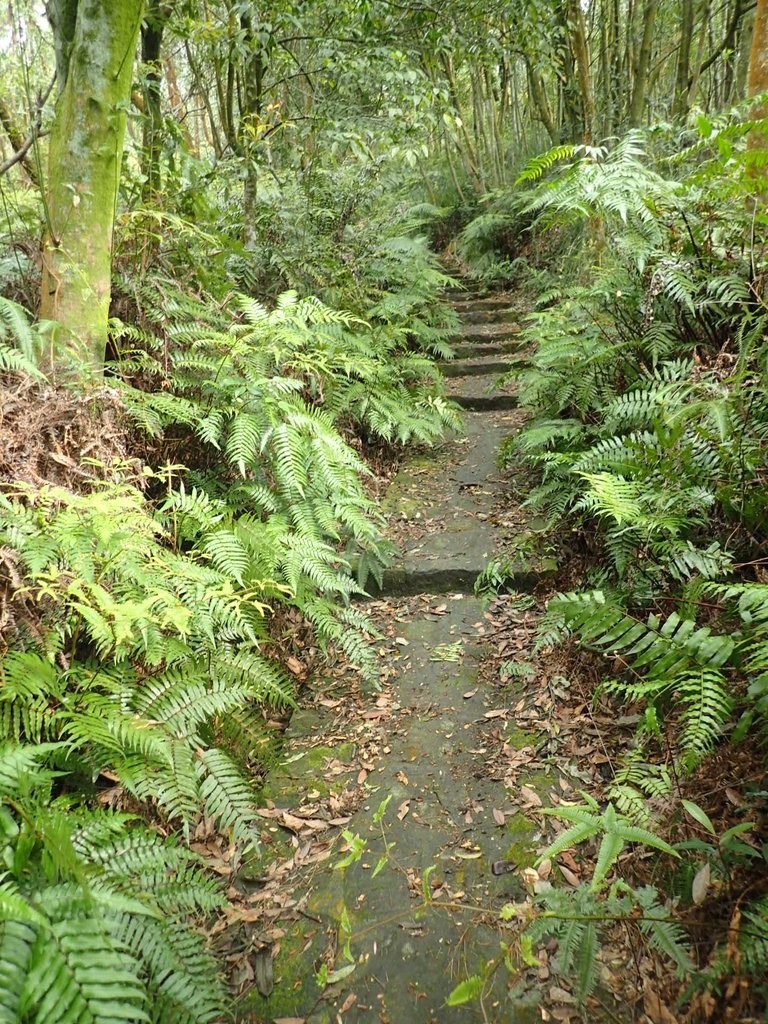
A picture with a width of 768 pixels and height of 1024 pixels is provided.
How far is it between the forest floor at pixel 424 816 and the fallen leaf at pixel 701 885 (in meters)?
0.35

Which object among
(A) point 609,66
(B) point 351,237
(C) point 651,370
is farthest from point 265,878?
(A) point 609,66

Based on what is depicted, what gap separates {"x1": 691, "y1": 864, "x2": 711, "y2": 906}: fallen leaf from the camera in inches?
70.9

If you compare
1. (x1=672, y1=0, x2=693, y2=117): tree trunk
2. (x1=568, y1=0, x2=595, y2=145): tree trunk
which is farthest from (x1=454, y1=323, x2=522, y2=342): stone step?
(x1=672, y1=0, x2=693, y2=117): tree trunk

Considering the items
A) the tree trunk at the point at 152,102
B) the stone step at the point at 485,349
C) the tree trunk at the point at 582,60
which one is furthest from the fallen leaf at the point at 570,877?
the tree trunk at the point at 582,60

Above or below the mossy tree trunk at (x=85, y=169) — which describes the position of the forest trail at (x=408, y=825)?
below

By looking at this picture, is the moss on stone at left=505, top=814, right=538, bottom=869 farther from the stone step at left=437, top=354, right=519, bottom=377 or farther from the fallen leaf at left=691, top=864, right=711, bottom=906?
the stone step at left=437, top=354, right=519, bottom=377

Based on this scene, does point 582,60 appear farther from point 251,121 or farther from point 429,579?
point 429,579

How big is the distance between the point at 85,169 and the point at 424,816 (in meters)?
3.78

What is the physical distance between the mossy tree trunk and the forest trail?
2.42 m

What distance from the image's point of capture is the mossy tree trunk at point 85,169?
319 cm

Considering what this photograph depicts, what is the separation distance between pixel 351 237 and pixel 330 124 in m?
1.79

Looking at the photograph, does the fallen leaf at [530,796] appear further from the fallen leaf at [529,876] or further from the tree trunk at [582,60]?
the tree trunk at [582,60]

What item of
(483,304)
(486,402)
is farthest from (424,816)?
(483,304)

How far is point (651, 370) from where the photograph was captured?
3951 millimetres
